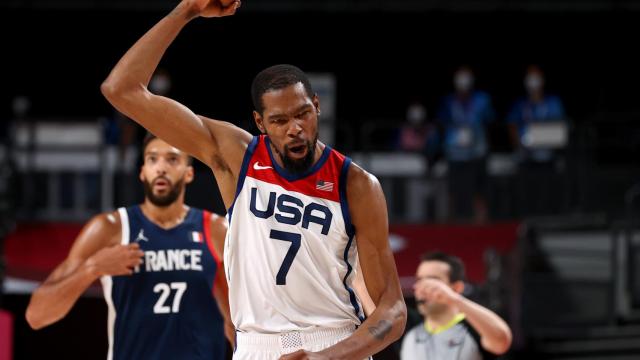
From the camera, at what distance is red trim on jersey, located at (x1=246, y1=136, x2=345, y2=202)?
380 centimetres

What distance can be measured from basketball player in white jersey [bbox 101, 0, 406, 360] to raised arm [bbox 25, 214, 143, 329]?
5.48 ft

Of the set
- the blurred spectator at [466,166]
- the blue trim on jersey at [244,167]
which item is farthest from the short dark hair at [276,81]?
the blurred spectator at [466,166]

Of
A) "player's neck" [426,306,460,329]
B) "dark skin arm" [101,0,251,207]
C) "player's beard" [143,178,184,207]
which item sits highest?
"dark skin arm" [101,0,251,207]

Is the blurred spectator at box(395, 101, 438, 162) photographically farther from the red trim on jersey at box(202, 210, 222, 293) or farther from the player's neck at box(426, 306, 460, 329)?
the red trim on jersey at box(202, 210, 222, 293)

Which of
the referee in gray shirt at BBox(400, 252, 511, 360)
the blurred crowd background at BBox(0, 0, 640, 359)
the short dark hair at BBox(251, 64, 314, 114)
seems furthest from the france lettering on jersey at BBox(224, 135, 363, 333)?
the blurred crowd background at BBox(0, 0, 640, 359)

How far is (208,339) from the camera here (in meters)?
5.68

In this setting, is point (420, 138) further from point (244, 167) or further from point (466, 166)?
point (244, 167)

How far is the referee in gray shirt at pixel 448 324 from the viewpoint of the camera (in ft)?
18.9

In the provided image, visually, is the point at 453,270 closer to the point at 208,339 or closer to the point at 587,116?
the point at 208,339

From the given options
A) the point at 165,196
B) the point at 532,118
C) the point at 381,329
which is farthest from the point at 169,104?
the point at 532,118

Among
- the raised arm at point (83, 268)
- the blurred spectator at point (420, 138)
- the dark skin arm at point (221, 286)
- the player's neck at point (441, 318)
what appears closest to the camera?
the raised arm at point (83, 268)

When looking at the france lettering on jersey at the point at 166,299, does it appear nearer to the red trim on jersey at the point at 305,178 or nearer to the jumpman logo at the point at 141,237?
the jumpman logo at the point at 141,237

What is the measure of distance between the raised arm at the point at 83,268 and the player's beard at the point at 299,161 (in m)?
1.87

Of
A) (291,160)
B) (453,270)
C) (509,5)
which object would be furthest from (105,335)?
(509,5)
